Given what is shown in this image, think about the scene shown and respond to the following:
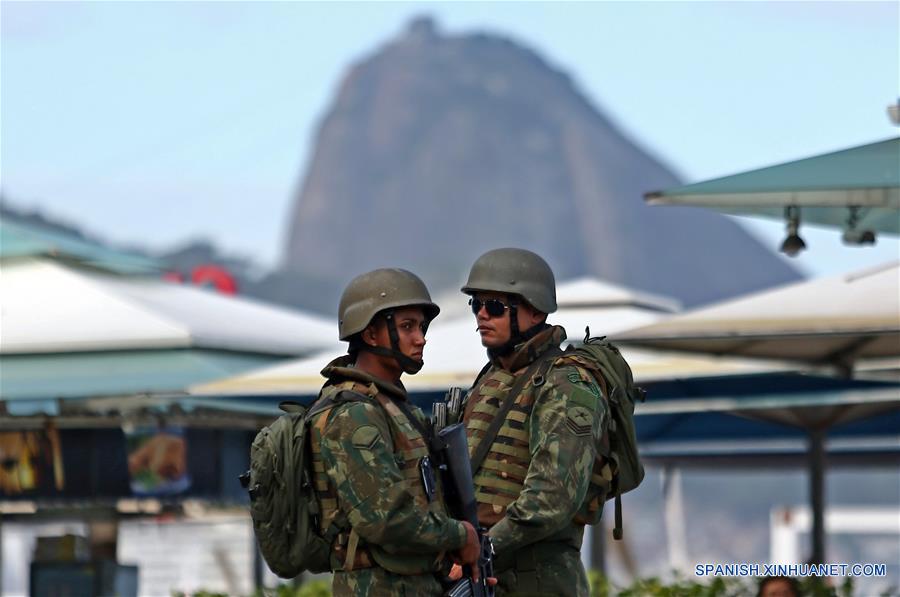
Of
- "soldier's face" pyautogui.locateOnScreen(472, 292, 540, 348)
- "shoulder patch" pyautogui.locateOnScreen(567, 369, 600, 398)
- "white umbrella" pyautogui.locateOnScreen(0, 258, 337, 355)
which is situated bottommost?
"shoulder patch" pyautogui.locateOnScreen(567, 369, 600, 398)

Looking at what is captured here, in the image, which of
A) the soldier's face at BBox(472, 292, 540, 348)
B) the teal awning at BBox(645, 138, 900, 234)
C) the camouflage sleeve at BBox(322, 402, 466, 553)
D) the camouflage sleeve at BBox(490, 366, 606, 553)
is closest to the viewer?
the camouflage sleeve at BBox(322, 402, 466, 553)

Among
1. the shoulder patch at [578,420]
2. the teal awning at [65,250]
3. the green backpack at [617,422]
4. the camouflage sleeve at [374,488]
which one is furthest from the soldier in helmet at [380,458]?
the teal awning at [65,250]

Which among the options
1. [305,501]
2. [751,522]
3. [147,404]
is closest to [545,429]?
[305,501]

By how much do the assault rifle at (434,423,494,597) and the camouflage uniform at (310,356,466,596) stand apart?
3.6 inches

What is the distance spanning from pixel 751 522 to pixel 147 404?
473 ft

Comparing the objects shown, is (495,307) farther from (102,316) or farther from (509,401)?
(102,316)

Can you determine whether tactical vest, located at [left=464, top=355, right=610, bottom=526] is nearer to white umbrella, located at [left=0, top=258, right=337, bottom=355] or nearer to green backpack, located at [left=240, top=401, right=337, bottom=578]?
green backpack, located at [left=240, top=401, right=337, bottom=578]

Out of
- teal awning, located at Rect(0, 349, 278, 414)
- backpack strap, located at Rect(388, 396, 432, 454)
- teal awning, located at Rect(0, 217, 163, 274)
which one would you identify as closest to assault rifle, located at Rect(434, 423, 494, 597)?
backpack strap, located at Rect(388, 396, 432, 454)

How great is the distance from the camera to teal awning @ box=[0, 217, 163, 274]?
15.3m

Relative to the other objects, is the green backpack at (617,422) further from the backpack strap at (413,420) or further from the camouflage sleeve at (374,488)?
the camouflage sleeve at (374,488)

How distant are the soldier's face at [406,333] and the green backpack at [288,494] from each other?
28 cm

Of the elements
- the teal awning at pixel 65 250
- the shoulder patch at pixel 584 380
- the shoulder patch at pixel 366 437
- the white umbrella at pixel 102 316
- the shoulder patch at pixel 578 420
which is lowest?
the shoulder patch at pixel 366 437

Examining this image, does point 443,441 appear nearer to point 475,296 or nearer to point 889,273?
point 475,296

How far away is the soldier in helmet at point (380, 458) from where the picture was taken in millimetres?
5914
